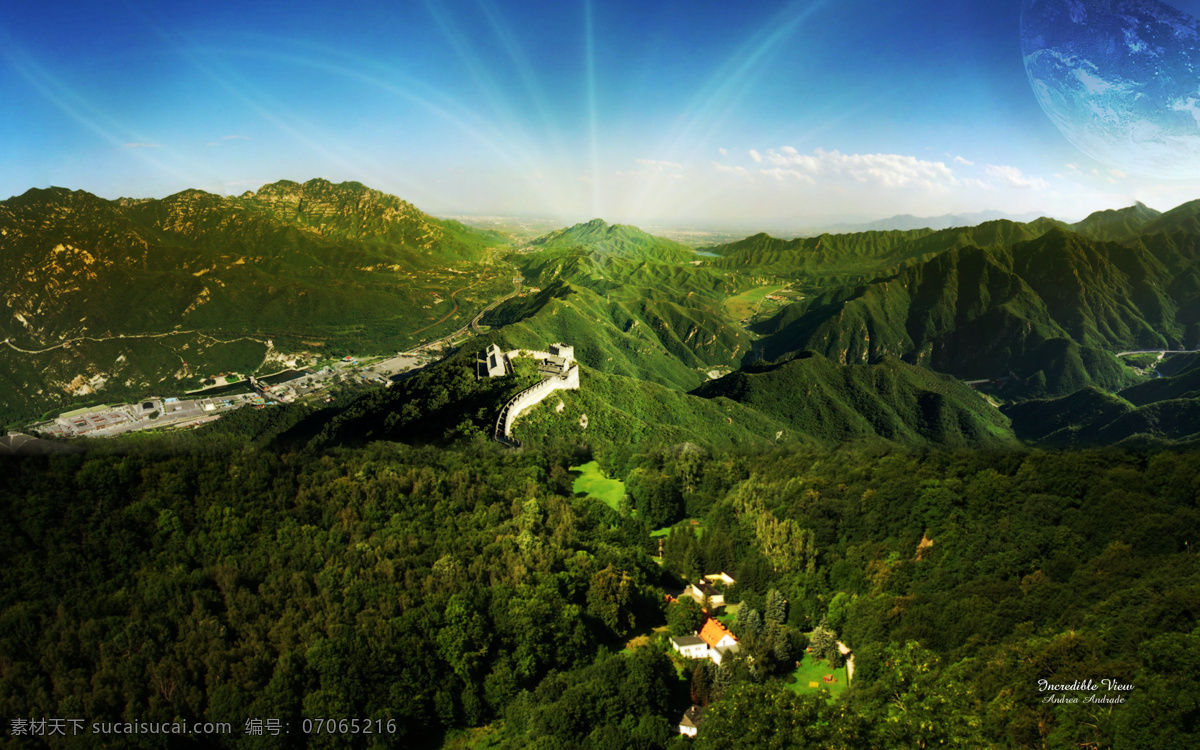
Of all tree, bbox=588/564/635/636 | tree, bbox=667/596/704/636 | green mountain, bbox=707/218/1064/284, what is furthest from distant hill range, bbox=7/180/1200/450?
tree, bbox=667/596/704/636

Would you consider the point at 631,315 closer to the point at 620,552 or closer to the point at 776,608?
the point at 620,552

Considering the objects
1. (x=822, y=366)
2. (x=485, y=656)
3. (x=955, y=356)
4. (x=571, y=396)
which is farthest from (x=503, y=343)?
(x=955, y=356)

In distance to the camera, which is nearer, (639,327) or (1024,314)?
(1024,314)

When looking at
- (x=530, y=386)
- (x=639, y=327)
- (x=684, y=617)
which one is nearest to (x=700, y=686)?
(x=684, y=617)

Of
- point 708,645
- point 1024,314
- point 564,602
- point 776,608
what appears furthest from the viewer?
point 1024,314

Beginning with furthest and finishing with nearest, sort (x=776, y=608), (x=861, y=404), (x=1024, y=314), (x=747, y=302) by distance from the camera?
(x=747, y=302) → (x=1024, y=314) → (x=861, y=404) → (x=776, y=608)

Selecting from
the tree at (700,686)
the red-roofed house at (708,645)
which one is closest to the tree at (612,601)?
the red-roofed house at (708,645)

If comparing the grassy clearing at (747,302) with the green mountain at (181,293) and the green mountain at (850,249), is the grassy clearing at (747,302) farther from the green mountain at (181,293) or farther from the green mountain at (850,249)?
the green mountain at (181,293)
